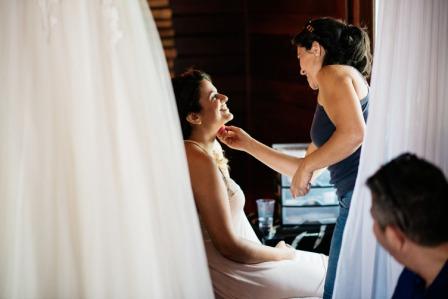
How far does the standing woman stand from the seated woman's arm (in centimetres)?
26

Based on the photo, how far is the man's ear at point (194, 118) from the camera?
268cm

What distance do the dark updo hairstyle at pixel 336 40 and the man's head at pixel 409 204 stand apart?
107 centimetres

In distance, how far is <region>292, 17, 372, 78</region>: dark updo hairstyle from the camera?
8.01ft

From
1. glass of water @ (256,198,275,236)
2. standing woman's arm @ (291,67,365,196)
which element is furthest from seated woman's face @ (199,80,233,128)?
glass of water @ (256,198,275,236)

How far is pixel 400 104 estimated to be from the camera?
6.07 feet

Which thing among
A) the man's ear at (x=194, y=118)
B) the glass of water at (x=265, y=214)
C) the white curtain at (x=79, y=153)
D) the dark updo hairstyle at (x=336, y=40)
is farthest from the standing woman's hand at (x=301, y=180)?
the glass of water at (x=265, y=214)

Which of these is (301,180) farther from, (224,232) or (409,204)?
(409,204)

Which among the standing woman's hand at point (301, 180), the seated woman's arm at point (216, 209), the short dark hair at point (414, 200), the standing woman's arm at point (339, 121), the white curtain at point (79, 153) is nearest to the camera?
the short dark hair at point (414, 200)

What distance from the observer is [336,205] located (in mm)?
3375

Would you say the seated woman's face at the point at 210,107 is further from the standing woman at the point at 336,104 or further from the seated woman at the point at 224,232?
the standing woman at the point at 336,104

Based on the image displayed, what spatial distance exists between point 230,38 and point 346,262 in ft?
12.4

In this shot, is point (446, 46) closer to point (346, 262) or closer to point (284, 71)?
point (346, 262)

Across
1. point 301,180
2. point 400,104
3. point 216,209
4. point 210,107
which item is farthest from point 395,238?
point 210,107

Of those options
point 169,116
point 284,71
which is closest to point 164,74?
point 169,116
